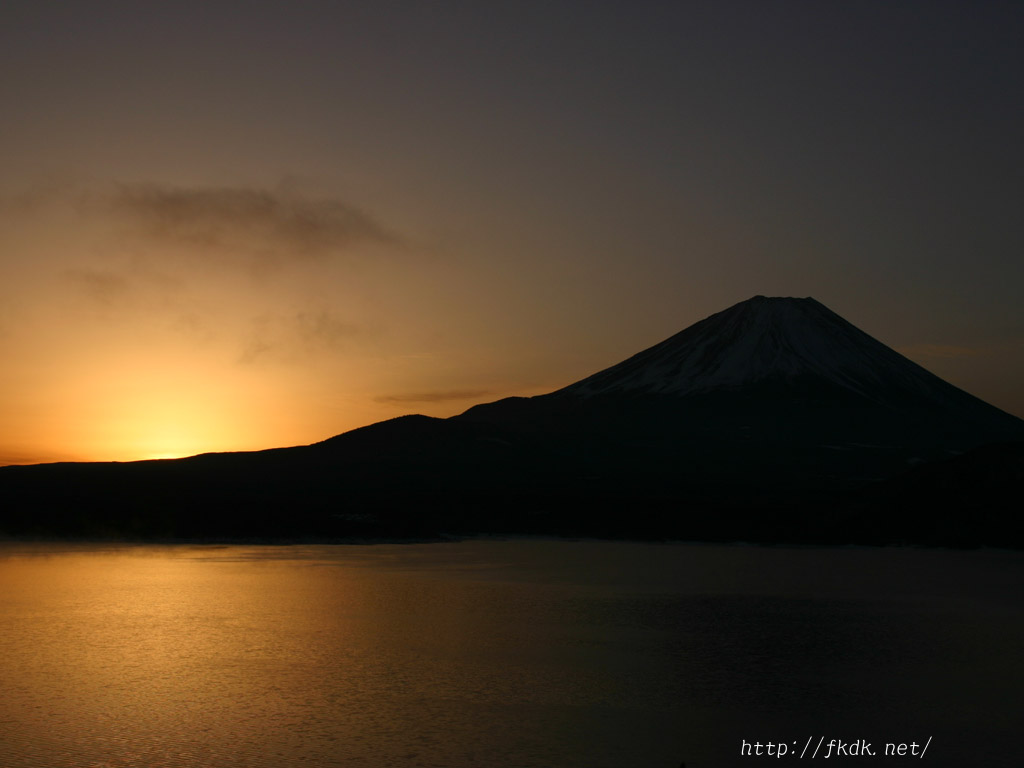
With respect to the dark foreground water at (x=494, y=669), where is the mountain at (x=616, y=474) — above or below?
above

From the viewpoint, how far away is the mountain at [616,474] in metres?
66.8

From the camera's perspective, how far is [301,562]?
145 feet

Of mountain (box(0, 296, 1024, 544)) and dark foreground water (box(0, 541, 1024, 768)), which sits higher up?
mountain (box(0, 296, 1024, 544))

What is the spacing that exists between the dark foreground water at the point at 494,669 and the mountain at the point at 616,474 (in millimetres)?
28934

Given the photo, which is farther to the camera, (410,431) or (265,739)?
(410,431)

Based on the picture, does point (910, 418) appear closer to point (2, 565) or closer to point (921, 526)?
point (921, 526)

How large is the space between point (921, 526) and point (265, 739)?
174 ft

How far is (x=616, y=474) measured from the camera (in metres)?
132

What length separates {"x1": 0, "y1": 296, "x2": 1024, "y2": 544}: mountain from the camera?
6681 cm

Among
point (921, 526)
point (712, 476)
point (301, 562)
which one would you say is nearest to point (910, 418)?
point (712, 476)

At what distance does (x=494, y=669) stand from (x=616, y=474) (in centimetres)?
11299

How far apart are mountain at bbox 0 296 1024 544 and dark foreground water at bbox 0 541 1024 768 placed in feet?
94.9

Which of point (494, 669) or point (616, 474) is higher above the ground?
point (616, 474)

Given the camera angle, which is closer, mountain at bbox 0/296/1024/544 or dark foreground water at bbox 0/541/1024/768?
dark foreground water at bbox 0/541/1024/768
